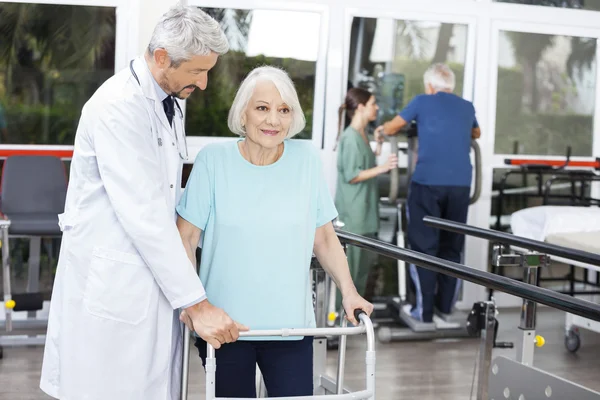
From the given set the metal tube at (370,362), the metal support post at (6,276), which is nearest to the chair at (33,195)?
the metal support post at (6,276)

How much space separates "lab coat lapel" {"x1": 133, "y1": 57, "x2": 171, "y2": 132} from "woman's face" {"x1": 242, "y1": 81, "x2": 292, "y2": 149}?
8.3 inches

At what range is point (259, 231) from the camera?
202cm

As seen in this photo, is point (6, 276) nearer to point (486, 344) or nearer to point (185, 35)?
point (486, 344)

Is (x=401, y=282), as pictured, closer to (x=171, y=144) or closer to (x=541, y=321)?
(x=541, y=321)

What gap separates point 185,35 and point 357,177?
325 centimetres

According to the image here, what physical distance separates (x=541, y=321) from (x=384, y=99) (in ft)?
6.23

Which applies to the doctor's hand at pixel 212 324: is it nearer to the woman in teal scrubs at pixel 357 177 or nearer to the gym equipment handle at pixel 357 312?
the gym equipment handle at pixel 357 312

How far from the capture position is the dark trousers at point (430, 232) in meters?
5.18

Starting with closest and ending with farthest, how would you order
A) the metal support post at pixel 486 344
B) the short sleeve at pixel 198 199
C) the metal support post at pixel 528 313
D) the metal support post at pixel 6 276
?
the short sleeve at pixel 198 199, the metal support post at pixel 486 344, the metal support post at pixel 528 313, the metal support post at pixel 6 276

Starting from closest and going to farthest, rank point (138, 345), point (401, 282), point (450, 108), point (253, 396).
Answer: point (138, 345) → point (253, 396) → point (450, 108) → point (401, 282)

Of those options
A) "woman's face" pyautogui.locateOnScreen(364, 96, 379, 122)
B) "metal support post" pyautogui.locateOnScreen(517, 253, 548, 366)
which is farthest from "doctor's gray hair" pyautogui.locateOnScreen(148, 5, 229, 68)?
"woman's face" pyautogui.locateOnScreen(364, 96, 379, 122)

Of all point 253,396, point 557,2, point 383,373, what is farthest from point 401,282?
point 253,396

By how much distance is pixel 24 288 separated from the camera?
5441 mm

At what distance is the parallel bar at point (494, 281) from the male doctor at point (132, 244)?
686 mm
